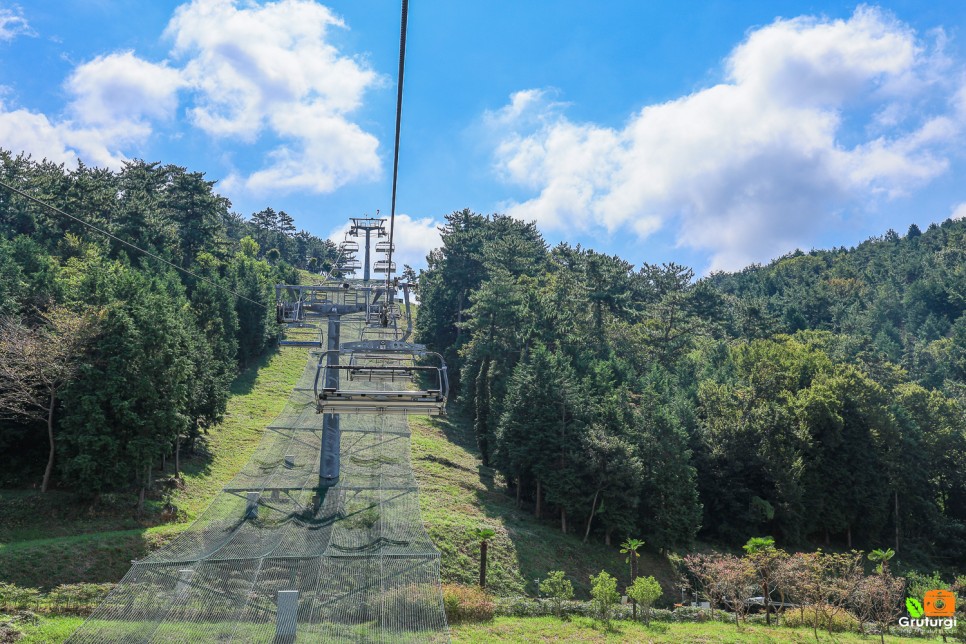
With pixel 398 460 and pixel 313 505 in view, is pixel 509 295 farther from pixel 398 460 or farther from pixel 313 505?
pixel 313 505

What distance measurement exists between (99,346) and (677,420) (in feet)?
89.8

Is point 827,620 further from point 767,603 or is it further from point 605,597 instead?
point 605,597

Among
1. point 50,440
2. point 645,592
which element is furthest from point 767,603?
point 50,440

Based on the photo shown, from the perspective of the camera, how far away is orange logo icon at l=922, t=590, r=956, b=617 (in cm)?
2244

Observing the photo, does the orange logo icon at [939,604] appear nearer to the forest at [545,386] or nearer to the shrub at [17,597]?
the forest at [545,386]

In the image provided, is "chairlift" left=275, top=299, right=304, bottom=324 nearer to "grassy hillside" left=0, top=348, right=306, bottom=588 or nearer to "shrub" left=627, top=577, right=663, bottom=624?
"grassy hillside" left=0, top=348, right=306, bottom=588

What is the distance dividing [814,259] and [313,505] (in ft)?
503

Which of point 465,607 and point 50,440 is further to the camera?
point 50,440

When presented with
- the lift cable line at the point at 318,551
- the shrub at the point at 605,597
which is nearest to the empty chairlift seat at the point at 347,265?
the lift cable line at the point at 318,551

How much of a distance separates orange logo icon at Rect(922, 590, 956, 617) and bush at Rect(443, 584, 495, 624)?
16.7m

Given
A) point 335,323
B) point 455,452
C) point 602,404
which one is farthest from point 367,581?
point 455,452

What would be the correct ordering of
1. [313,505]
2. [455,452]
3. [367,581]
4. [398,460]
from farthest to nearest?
1. [455,452]
2. [398,460]
3. [313,505]
4. [367,581]

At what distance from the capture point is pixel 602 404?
33.2 meters

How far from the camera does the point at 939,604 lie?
23.0 meters
